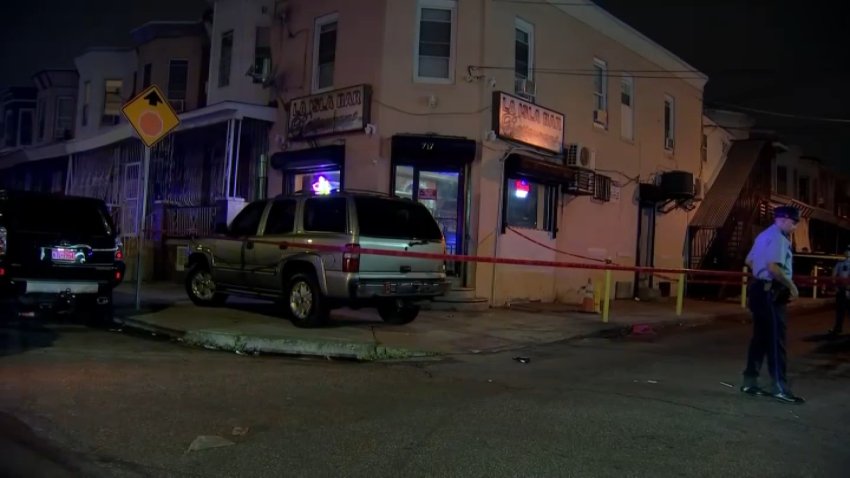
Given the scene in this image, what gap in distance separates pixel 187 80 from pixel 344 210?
42.6 feet

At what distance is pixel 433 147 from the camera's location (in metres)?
13.1

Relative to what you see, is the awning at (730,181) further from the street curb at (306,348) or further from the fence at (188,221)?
the street curb at (306,348)

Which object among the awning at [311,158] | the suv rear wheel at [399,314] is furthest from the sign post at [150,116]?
the suv rear wheel at [399,314]

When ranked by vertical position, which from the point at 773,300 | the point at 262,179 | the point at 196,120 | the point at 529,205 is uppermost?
the point at 196,120

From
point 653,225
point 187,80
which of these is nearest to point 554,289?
point 653,225

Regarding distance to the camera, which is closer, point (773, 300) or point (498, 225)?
point (773, 300)

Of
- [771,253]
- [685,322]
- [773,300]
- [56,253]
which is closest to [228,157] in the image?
[56,253]

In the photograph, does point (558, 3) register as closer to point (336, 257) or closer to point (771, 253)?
point (336, 257)

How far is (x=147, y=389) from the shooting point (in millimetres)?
6047

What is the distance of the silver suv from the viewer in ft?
29.9

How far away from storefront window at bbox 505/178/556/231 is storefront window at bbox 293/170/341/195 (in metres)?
3.80

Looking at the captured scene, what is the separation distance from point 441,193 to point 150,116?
595 centimetres

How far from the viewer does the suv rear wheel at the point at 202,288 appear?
11.7 m

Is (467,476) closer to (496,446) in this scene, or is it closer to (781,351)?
(496,446)
